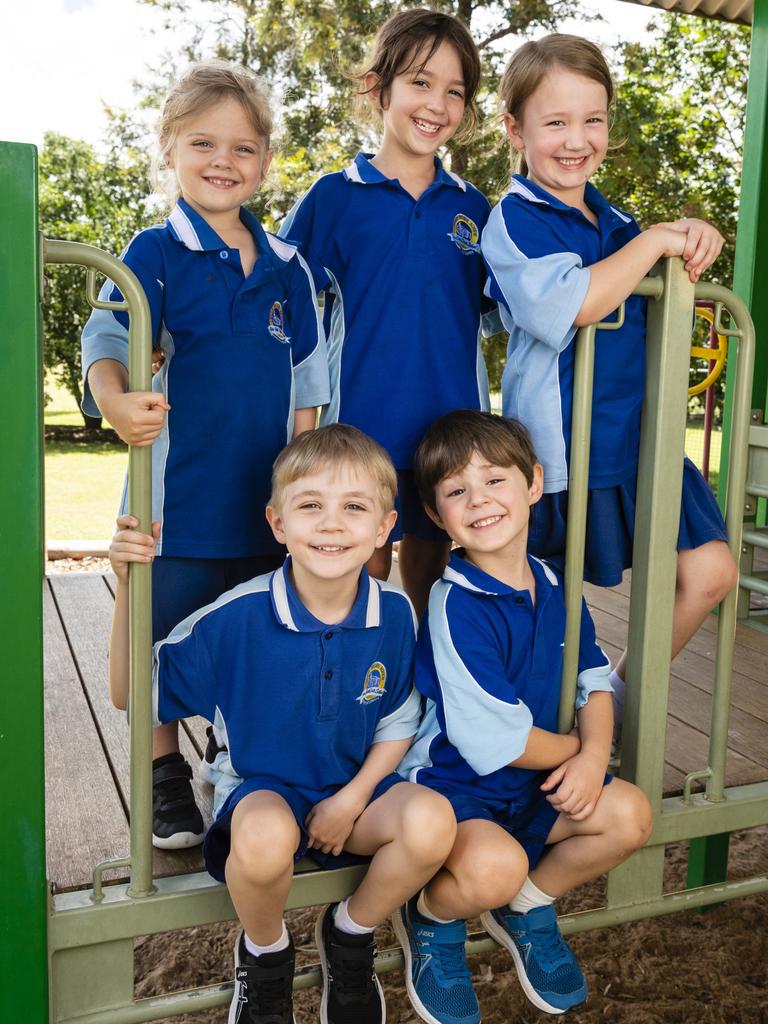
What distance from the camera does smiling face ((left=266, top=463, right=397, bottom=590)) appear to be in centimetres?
179

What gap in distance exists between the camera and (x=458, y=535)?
1907mm

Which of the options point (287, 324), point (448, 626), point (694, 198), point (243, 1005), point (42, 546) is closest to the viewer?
point (42, 546)

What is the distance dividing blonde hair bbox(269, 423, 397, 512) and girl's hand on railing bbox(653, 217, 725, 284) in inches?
25.6

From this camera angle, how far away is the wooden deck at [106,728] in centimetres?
201

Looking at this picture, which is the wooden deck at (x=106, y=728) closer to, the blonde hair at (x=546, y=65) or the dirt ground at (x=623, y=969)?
the dirt ground at (x=623, y=969)

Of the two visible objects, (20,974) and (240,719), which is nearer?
(20,974)

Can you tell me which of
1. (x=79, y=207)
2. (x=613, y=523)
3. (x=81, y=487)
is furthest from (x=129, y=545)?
(x=79, y=207)

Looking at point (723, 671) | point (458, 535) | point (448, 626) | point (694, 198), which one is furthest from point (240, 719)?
point (694, 198)

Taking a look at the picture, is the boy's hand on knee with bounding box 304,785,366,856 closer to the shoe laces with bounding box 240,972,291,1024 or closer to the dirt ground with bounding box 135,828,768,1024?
the shoe laces with bounding box 240,972,291,1024

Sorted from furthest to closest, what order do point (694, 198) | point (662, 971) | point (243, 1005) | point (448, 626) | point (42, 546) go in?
1. point (694, 198)
2. point (662, 971)
3. point (448, 626)
4. point (243, 1005)
5. point (42, 546)

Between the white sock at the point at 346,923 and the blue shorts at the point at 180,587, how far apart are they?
60cm

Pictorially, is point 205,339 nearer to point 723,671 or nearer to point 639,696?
point 639,696

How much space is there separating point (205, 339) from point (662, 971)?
1.96 m

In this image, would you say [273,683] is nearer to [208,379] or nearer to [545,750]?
[545,750]
